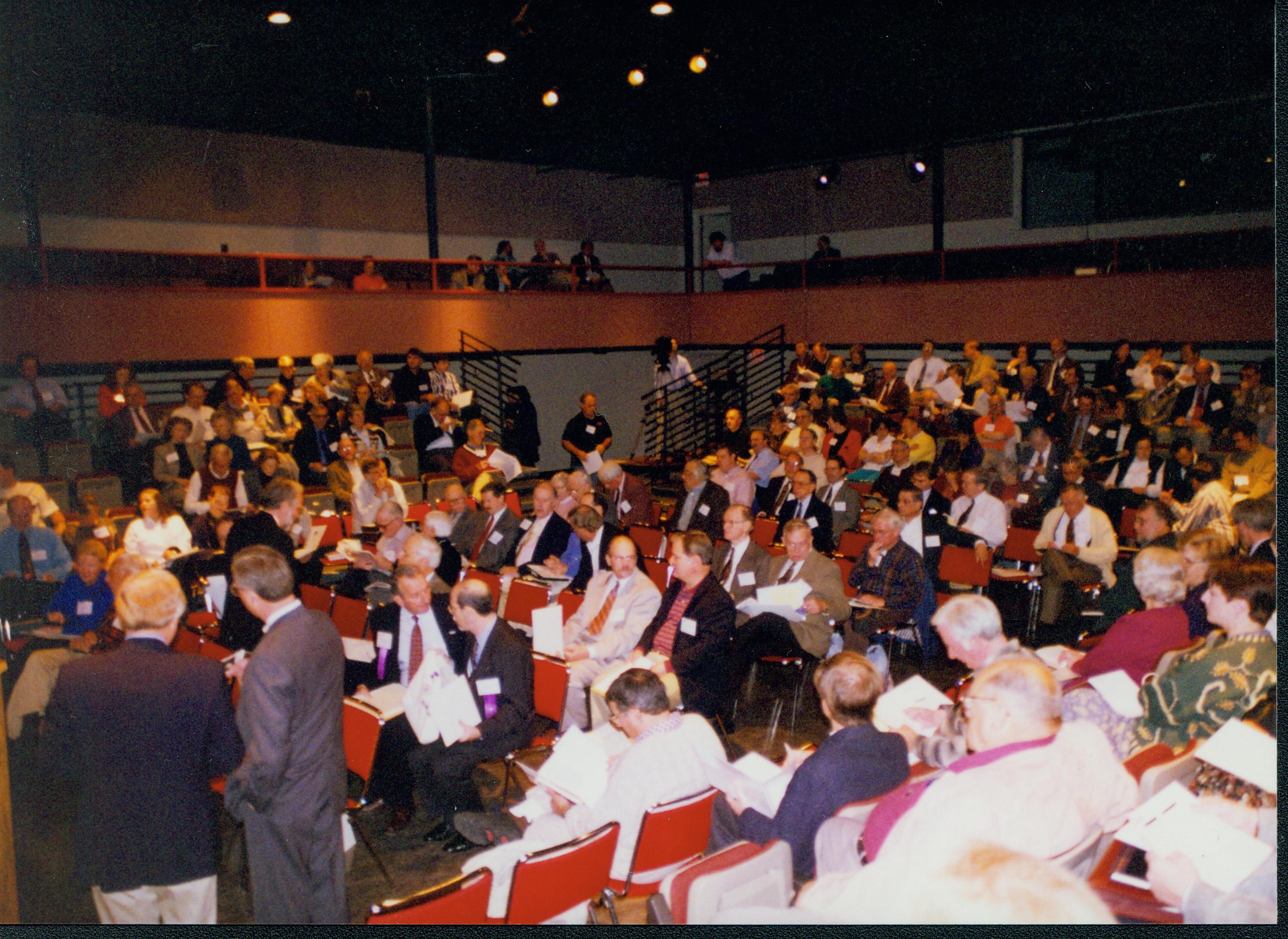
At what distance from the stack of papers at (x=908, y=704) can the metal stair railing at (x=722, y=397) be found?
415 inches

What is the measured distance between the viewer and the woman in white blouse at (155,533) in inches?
244

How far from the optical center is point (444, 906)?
7.46 ft

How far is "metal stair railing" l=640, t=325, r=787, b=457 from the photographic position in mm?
14352

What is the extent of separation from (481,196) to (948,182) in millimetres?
8181

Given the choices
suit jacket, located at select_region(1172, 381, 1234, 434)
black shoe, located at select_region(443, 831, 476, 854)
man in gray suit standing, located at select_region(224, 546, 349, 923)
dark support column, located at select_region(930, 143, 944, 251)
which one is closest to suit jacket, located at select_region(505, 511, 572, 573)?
black shoe, located at select_region(443, 831, 476, 854)

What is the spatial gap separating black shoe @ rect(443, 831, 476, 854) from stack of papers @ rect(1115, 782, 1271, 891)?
2.72 metres

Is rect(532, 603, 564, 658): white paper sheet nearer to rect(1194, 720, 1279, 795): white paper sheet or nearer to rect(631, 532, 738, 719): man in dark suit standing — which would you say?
rect(631, 532, 738, 719): man in dark suit standing

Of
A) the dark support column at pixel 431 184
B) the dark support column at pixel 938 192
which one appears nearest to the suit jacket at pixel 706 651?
the dark support column at pixel 431 184

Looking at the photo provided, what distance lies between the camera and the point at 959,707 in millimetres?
3406

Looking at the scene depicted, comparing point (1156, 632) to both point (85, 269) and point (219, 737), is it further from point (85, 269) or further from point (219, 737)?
point (85, 269)

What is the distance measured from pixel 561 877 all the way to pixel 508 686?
1.46 meters

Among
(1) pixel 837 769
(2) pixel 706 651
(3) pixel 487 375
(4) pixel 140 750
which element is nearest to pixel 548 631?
(2) pixel 706 651

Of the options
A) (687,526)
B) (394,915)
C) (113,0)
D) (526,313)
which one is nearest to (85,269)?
(113,0)

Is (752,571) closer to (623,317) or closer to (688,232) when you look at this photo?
(623,317)
